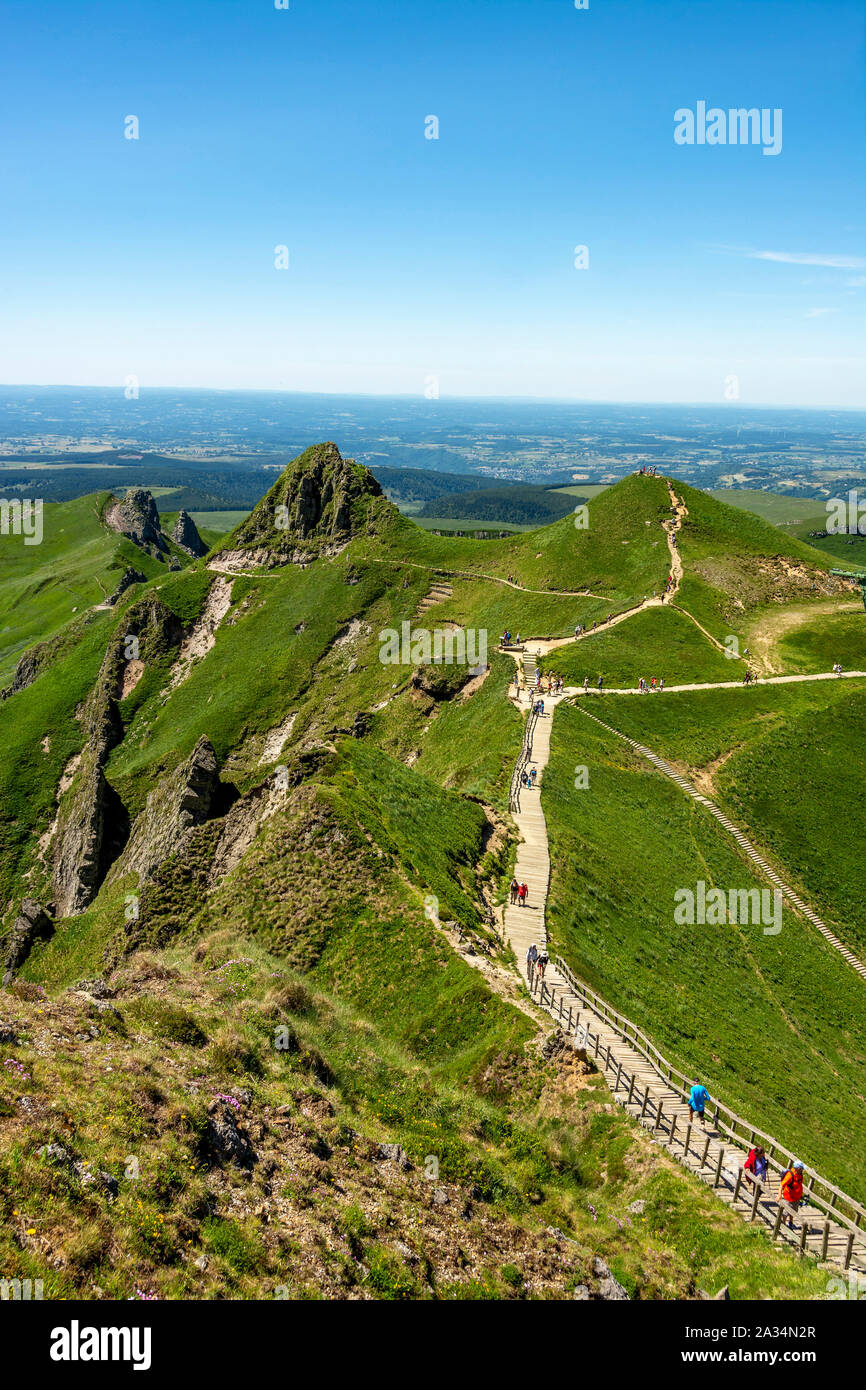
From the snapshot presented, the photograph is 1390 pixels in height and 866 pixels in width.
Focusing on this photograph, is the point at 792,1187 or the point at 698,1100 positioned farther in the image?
the point at 698,1100

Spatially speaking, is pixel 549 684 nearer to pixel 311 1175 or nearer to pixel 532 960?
pixel 532 960

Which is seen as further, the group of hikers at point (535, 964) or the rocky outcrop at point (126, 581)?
the rocky outcrop at point (126, 581)

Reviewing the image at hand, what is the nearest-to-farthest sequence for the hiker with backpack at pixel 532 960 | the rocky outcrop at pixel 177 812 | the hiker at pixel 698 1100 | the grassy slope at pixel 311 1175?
the grassy slope at pixel 311 1175 < the hiker at pixel 698 1100 < the hiker with backpack at pixel 532 960 < the rocky outcrop at pixel 177 812

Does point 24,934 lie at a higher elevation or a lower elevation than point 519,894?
lower

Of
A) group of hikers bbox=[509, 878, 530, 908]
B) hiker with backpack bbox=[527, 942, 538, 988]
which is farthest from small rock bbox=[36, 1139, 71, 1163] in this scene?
group of hikers bbox=[509, 878, 530, 908]

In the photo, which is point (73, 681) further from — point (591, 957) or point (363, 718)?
point (591, 957)

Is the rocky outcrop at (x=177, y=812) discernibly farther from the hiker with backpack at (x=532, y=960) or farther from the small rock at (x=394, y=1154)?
the small rock at (x=394, y=1154)

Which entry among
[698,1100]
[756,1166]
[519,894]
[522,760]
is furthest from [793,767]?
[756,1166]

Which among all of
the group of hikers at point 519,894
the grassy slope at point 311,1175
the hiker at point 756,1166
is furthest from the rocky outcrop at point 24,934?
the hiker at point 756,1166
